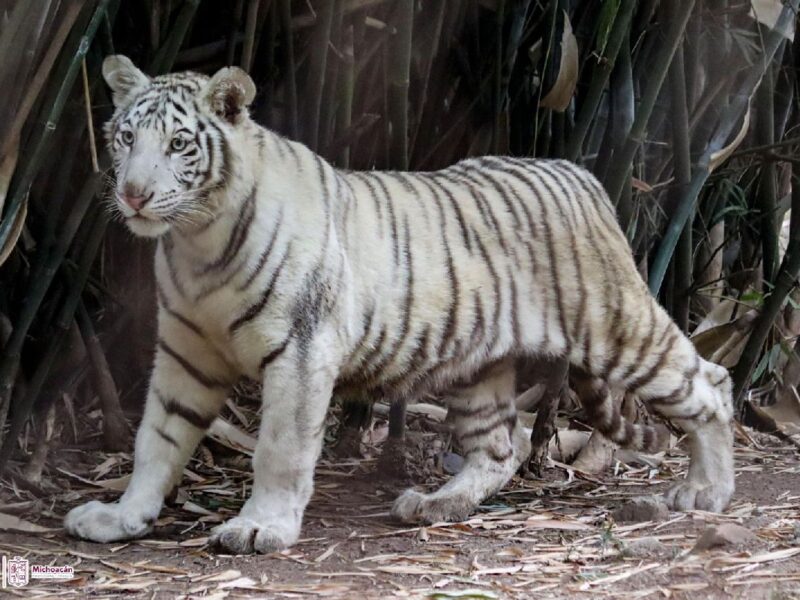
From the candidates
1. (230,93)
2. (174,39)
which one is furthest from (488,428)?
(174,39)

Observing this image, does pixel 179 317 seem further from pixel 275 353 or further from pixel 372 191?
pixel 372 191

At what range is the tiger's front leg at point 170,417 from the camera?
3.10 m

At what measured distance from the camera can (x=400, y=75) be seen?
141 inches

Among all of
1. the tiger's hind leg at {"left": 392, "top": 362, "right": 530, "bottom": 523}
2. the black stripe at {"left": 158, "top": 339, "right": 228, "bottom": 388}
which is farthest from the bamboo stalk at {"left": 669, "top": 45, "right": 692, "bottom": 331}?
the black stripe at {"left": 158, "top": 339, "right": 228, "bottom": 388}

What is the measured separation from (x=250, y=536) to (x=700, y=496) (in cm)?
144

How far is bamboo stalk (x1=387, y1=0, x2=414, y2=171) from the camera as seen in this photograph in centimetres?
355

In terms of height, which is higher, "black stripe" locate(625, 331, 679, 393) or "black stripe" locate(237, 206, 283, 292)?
"black stripe" locate(237, 206, 283, 292)

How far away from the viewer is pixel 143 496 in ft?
10.2

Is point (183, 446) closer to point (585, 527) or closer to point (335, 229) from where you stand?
point (335, 229)

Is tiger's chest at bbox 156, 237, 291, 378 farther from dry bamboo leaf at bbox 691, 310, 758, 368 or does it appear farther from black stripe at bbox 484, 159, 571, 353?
dry bamboo leaf at bbox 691, 310, 758, 368

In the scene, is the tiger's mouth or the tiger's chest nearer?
the tiger's mouth

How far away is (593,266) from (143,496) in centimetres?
151

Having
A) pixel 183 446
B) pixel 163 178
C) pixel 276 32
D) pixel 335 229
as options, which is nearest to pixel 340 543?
pixel 183 446

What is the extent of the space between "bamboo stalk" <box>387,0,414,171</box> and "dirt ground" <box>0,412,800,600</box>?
3.42 feet
